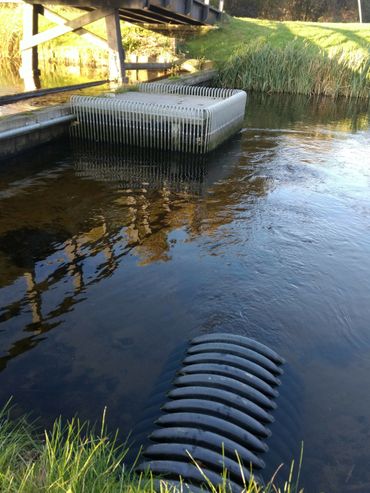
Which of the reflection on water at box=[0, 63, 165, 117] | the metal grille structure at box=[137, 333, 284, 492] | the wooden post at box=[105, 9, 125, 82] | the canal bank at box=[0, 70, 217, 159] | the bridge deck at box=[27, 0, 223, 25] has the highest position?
the bridge deck at box=[27, 0, 223, 25]

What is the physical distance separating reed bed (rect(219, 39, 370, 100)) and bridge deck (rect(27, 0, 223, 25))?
362cm

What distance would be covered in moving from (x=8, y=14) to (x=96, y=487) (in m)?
34.0

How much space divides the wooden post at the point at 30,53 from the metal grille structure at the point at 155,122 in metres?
7.18

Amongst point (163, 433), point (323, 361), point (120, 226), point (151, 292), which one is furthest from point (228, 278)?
point (163, 433)

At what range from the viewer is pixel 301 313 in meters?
6.41

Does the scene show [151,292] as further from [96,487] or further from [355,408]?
[96,487]

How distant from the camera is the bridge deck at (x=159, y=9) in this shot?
1692 cm

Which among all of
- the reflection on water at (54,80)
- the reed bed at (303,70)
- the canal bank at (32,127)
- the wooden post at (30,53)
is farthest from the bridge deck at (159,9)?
the canal bank at (32,127)

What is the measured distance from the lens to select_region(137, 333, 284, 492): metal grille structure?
375cm

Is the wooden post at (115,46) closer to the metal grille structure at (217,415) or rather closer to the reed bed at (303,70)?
the reed bed at (303,70)

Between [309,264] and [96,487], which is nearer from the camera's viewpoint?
[96,487]

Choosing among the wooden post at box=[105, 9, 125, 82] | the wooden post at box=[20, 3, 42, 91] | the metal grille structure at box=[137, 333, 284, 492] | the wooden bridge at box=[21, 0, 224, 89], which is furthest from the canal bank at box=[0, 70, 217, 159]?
the metal grille structure at box=[137, 333, 284, 492]

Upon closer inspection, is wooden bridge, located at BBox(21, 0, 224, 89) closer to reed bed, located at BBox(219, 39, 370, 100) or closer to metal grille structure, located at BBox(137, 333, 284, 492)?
reed bed, located at BBox(219, 39, 370, 100)

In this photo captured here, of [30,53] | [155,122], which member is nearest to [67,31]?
[30,53]
